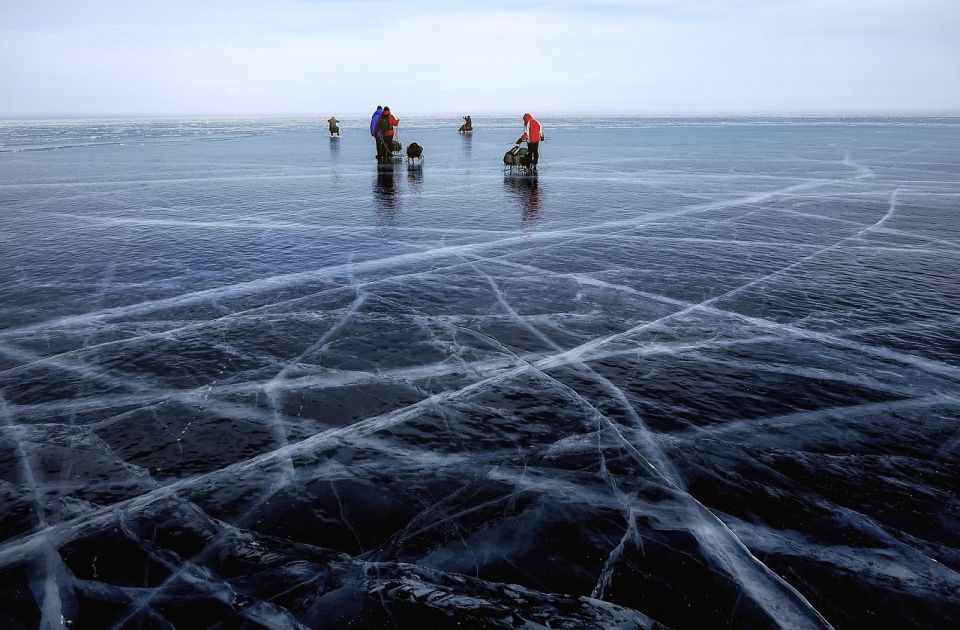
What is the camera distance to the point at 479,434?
264 inches

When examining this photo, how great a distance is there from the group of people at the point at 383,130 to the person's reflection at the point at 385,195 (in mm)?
2191

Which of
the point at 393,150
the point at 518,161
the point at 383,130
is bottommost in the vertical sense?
the point at 518,161

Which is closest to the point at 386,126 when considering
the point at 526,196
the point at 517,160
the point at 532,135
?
the point at 517,160

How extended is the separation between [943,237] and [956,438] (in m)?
13.4

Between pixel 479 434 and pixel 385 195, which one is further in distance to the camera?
pixel 385 195

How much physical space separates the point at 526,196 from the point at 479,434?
18.9 m

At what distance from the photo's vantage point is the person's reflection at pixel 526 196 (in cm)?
1917

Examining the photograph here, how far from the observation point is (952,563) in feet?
15.7

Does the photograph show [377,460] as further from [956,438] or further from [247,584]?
[956,438]

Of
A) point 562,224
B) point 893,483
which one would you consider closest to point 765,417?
point 893,483

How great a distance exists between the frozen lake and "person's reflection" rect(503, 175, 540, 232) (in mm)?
3521

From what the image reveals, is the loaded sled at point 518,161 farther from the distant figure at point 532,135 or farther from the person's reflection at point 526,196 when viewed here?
the person's reflection at point 526,196

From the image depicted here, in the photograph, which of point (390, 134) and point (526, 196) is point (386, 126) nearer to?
point (390, 134)

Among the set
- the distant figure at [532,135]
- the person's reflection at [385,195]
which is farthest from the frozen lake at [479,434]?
the distant figure at [532,135]
